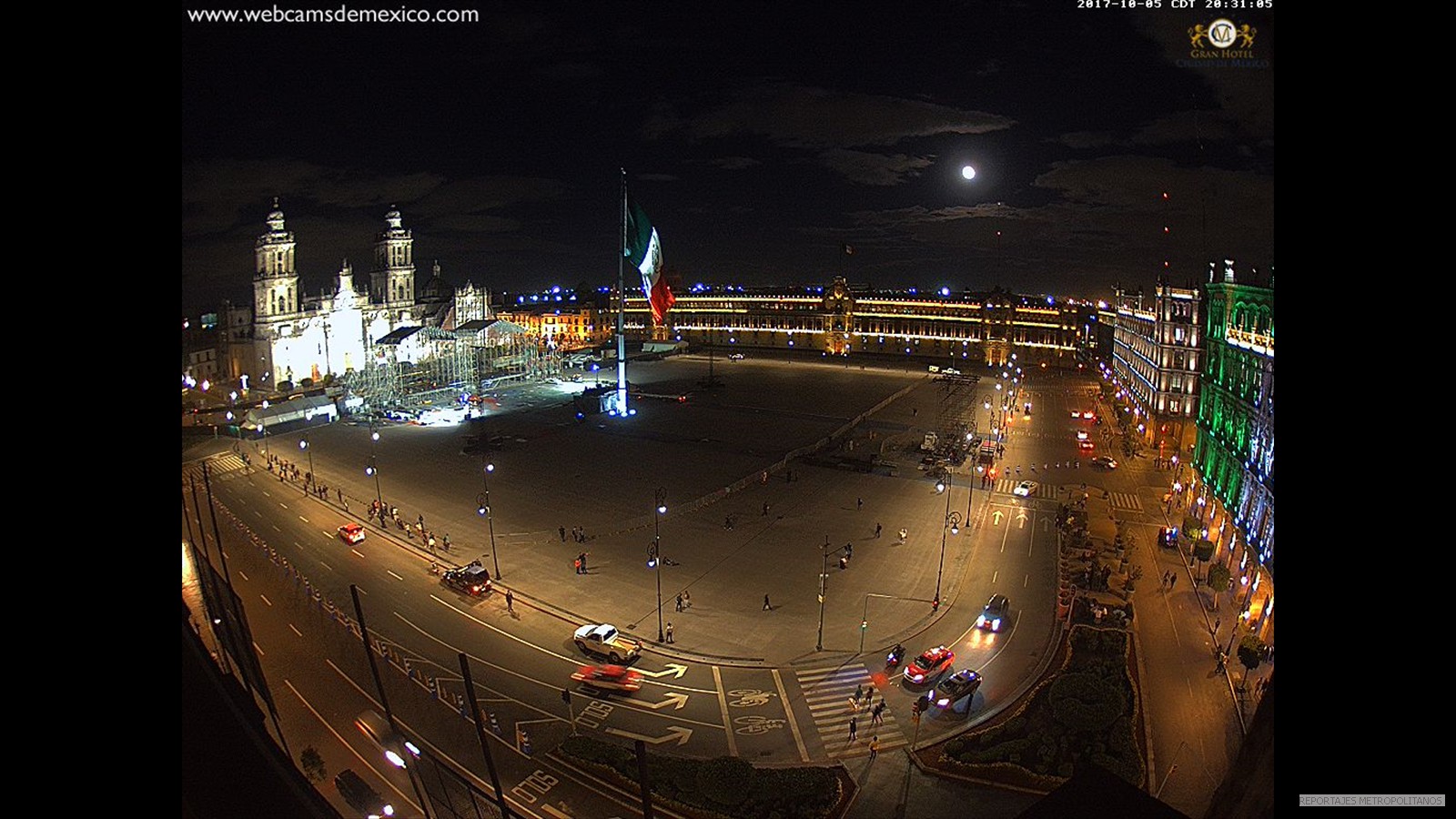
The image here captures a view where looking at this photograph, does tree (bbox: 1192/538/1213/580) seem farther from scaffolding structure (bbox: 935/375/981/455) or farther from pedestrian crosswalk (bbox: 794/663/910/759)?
scaffolding structure (bbox: 935/375/981/455)

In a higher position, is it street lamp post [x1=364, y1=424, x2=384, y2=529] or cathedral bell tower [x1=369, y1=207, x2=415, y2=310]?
cathedral bell tower [x1=369, y1=207, x2=415, y2=310]

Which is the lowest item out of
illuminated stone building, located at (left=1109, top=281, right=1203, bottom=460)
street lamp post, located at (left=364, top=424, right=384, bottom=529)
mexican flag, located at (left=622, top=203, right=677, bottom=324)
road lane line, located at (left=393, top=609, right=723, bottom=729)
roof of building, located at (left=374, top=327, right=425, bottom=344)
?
road lane line, located at (left=393, top=609, right=723, bottom=729)

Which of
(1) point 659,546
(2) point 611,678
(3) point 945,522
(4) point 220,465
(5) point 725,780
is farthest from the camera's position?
(4) point 220,465

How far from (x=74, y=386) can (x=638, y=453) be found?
49.2 meters

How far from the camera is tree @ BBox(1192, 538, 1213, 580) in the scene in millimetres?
31938

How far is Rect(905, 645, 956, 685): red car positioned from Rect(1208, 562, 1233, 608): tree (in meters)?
12.5

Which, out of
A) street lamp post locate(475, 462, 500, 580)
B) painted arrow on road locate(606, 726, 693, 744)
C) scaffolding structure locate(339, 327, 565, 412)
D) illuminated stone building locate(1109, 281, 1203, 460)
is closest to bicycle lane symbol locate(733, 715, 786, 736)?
painted arrow on road locate(606, 726, 693, 744)

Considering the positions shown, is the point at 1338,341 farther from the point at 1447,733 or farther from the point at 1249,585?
the point at 1249,585

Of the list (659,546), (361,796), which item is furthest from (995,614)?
(361,796)

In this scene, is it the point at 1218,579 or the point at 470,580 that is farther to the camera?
the point at 470,580

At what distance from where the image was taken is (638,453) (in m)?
53.0

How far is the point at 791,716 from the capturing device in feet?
68.0

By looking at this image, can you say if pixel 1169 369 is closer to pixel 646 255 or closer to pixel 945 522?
pixel 945 522

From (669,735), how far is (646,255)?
46.6 m
